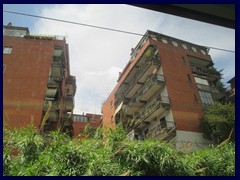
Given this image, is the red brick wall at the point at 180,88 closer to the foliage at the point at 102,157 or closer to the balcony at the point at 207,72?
the balcony at the point at 207,72

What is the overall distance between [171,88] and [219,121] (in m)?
2.34

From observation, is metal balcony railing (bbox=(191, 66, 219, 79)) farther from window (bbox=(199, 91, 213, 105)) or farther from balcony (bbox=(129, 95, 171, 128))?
balcony (bbox=(129, 95, 171, 128))

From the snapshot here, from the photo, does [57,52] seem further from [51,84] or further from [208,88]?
[208,88]

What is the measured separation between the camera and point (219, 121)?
23.4ft

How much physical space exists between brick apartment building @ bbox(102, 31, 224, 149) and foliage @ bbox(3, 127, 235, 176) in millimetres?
4589

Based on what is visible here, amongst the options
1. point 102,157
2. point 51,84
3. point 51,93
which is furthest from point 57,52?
point 102,157

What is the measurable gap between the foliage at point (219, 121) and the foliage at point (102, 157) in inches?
161

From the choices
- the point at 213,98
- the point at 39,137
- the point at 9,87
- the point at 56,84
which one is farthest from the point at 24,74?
the point at 213,98

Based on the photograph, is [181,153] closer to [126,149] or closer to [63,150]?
[126,149]

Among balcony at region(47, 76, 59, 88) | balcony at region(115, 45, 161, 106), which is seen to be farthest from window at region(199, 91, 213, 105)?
balcony at region(47, 76, 59, 88)

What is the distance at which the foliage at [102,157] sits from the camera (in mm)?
2447

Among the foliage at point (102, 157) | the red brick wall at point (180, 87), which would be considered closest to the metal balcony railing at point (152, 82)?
the red brick wall at point (180, 87)
